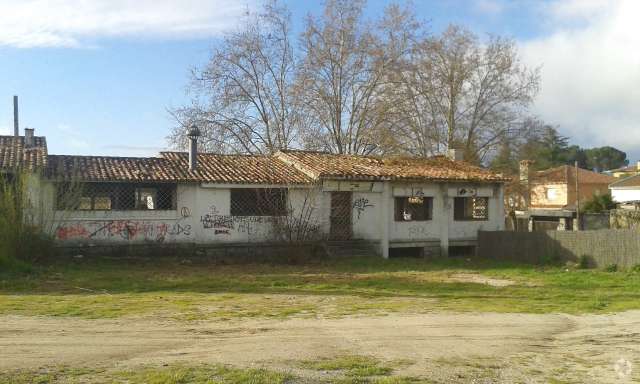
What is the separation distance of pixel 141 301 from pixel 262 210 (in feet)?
34.4

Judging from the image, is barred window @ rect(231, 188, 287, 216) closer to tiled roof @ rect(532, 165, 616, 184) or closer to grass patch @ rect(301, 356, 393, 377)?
grass patch @ rect(301, 356, 393, 377)

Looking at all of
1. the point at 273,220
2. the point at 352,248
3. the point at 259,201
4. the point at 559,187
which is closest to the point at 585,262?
the point at 352,248

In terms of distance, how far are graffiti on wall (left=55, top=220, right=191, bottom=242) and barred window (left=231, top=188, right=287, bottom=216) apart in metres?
1.98

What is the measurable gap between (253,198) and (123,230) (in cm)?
458

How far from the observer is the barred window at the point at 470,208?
87.4 feet

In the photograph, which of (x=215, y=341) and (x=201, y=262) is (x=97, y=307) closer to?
(x=215, y=341)

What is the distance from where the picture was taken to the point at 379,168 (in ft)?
82.5

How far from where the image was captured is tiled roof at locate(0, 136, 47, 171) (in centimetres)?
1964

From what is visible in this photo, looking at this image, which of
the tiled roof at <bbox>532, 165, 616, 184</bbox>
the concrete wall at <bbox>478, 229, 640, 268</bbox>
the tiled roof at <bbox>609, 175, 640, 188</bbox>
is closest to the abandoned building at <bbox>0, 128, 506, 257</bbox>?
the concrete wall at <bbox>478, 229, 640, 268</bbox>

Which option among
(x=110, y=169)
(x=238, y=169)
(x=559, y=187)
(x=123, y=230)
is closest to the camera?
(x=123, y=230)

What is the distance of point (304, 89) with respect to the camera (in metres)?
32.7

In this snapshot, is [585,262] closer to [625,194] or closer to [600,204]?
[600,204]

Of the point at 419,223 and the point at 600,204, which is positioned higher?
the point at 600,204

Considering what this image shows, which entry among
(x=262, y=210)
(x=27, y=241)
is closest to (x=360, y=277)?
(x=262, y=210)
